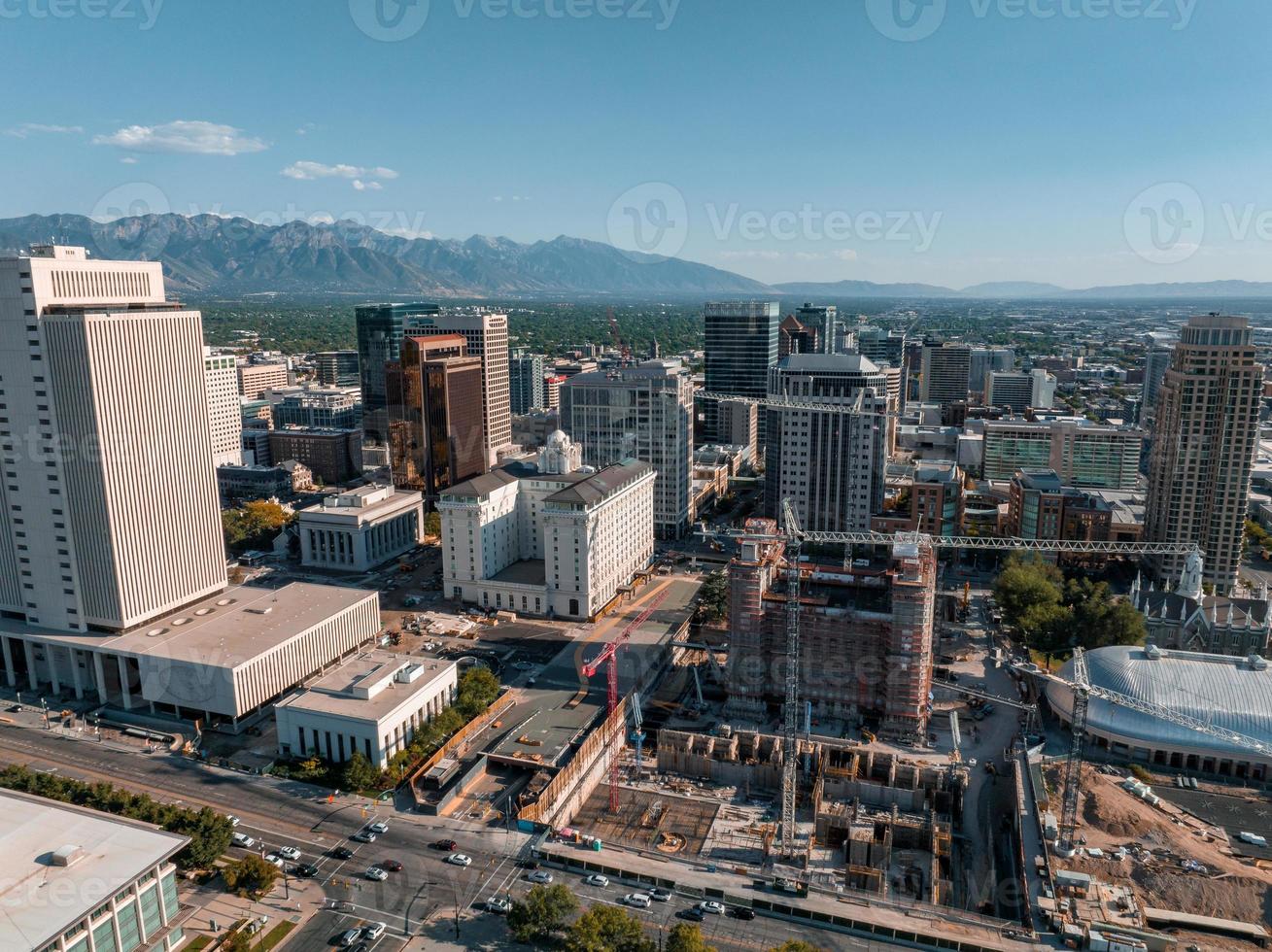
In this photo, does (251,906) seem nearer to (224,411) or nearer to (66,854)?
(66,854)

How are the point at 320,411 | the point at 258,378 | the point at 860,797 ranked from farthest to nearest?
the point at 258,378
the point at 320,411
the point at 860,797

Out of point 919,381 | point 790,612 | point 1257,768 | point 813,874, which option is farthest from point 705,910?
point 919,381

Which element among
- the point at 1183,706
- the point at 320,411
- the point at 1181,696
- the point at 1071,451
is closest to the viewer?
the point at 1183,706

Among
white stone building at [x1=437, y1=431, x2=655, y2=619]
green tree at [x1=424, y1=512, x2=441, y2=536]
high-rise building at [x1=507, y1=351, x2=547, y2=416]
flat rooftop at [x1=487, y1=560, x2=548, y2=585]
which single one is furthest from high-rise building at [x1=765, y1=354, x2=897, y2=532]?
high-rise building at [x1=507, y1=351, x2=547, y2=416]

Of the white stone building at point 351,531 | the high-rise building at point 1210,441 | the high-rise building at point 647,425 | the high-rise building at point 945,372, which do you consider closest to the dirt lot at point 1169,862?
the high-rise building at point 1210,441

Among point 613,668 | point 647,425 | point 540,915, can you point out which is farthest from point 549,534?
point 540,915

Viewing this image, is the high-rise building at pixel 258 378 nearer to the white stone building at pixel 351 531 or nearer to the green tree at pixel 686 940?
the white stone building at pixel 351 531

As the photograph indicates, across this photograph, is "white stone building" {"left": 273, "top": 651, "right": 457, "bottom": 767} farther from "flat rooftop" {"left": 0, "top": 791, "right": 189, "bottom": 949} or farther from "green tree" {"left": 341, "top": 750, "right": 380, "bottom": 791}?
"flat rooftop" {"left": 0, "top": 791, "right": 189, "bottom": 949}
